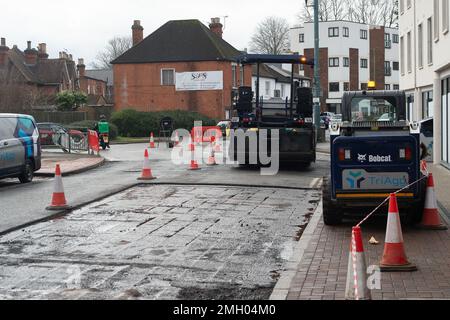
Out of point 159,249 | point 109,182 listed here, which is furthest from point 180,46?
point 159,249

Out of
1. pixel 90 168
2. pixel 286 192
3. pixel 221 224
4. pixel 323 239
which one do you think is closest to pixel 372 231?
pixel 323 239

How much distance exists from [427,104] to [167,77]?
34.1 meters

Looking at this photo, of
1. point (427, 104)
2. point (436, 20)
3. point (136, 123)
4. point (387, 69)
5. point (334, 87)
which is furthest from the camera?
point (387, 69)

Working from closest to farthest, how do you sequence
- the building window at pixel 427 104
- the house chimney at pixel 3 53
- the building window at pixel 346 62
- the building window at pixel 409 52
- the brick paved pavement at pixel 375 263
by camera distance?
1. the brick paved pavement at pixel 375 263
2. the building window at pixel 427 104
3. the building window at pixel 409 52
4. the house chimney at pixel 3 53
5. the building window at pixel 346 62

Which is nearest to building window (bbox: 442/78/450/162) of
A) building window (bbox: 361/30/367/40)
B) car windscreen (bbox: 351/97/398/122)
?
car windscreen (bbox: 351/97/398/122)

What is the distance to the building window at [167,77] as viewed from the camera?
57844mm

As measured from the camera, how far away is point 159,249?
944 centimetres

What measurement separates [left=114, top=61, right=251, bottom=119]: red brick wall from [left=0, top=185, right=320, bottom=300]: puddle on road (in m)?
42.7

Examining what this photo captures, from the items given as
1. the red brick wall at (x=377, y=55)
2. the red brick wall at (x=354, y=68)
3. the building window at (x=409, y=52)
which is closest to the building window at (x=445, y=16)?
the building window at (x=409, y=52)

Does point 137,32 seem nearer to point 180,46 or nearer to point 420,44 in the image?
point 180,46

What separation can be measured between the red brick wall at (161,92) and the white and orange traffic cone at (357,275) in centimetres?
5057

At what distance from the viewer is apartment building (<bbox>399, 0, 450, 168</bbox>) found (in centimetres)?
2064

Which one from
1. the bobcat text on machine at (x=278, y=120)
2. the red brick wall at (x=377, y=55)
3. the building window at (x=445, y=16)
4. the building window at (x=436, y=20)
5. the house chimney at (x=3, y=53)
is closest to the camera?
the building window at (x=445, y=16)

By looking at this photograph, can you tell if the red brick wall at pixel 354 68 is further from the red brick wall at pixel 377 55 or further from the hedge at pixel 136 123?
the hedge at pixel 136 123
